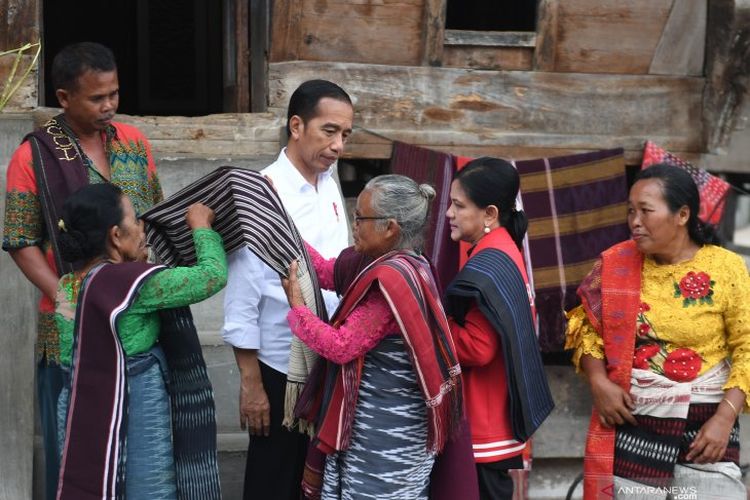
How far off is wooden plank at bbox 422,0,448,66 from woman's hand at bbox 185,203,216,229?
2.27 metres

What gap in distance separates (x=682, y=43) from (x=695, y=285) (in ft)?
8.03

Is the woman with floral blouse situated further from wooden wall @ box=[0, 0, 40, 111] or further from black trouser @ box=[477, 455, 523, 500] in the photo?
wooden wall @ box=[0, 0, 40, 111]

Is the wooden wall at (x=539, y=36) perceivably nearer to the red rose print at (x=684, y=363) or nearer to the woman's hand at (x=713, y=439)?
the red rose print at (x=684, y=363)

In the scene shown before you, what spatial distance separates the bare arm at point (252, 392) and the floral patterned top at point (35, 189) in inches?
27.8

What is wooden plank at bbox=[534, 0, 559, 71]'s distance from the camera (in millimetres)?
5820

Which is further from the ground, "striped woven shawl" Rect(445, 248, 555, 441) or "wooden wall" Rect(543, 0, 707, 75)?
"wooden wall" Rect(543, 0, 707, 75)

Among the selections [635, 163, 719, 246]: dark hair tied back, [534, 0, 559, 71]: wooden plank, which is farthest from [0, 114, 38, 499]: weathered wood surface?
[635, 163, 719, 246]: dark hair tied back

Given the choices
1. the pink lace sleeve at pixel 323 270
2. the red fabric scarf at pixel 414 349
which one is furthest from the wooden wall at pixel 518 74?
the red fabric scarf at pixel 414 349

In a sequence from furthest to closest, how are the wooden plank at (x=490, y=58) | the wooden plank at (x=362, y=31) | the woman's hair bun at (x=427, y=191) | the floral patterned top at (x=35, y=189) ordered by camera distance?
the wooden plank at (x=490, y=58)
the wooden plank at (x=362, y=31)
the floral patterned top at (x=35, y=189)
the woman's hair bun at (x=427, y=191)

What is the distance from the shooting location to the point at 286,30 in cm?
552

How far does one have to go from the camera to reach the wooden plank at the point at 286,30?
18.0 ft

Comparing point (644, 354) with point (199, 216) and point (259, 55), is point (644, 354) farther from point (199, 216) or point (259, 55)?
point (259, 55)

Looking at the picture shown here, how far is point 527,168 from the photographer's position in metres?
5.82

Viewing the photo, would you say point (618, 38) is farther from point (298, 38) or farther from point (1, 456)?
point (1, 456)
